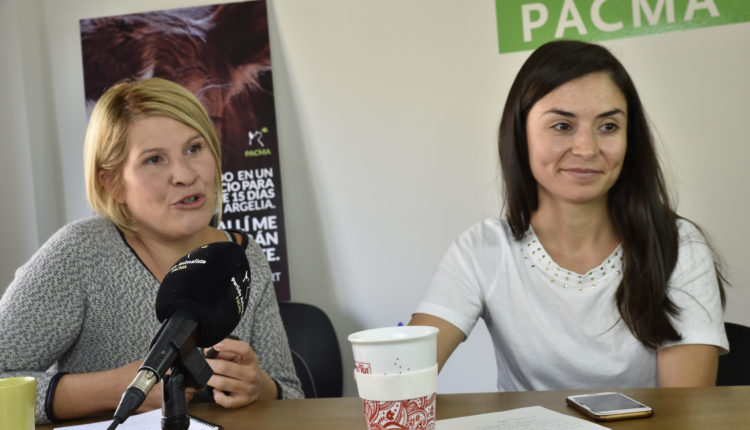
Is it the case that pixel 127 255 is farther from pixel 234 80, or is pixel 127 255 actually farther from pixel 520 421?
pixel 234 80

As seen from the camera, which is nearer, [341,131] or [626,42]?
[626,42]

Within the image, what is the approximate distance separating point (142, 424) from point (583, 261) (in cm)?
102

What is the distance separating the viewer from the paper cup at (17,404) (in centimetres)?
88

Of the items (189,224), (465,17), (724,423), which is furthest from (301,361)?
(724,423)

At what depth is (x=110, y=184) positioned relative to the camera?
5.62 feet

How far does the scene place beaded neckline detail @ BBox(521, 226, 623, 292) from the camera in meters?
1.64

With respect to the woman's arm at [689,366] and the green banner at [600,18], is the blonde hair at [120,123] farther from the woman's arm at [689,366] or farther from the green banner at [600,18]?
the green banner at [600,18]

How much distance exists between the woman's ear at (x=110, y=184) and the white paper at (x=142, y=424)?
2.09 feet

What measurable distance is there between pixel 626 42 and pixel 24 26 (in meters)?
2.42

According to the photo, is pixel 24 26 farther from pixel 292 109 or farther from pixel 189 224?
pixel 189 224

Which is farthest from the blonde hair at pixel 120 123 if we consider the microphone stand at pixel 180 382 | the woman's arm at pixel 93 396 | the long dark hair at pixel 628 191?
the microphone stand at pixel 180 382

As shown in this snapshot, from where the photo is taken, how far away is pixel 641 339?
1548 mm

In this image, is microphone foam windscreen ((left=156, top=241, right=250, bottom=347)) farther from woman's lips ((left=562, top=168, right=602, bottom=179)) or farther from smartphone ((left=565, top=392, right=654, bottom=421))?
woman's lips ((left=562, top=168, right=602, bottom=179))

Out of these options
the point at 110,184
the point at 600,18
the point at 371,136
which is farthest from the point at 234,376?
the point at 600,18
